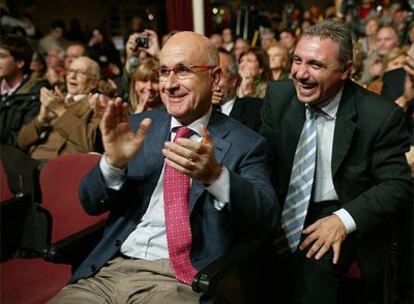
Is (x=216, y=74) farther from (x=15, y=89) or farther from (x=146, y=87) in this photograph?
(x=15, y=89)

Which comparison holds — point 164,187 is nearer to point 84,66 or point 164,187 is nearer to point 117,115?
point 117,115

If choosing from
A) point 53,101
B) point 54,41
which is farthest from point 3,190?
point 54,41

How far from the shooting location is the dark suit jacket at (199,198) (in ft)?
5.18

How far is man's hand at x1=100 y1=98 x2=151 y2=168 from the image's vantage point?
1.42 metres

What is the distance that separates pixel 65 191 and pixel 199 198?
2.52 ft

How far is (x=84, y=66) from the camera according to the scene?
11.1ft

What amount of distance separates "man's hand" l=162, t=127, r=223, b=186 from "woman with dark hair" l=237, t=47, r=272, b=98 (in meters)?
2.23

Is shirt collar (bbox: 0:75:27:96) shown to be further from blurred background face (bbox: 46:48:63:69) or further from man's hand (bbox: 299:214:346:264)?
man's hand (bbox: 299:214:346:264)

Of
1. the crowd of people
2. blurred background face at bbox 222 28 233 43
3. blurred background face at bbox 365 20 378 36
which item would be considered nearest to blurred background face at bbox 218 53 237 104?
the crowd of people

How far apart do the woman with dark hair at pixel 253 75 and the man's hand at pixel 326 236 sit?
1918 mm

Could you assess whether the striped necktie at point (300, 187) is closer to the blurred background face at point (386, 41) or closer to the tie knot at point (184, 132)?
the tie knot at point (184, 132)

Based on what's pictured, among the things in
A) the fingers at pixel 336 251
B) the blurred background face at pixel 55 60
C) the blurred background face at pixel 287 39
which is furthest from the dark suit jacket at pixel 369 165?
the blurred background face at pixel 55 60

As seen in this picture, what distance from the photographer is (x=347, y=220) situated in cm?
170

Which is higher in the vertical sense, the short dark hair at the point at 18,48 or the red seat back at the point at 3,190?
the short dark hair at the point at 18,48
